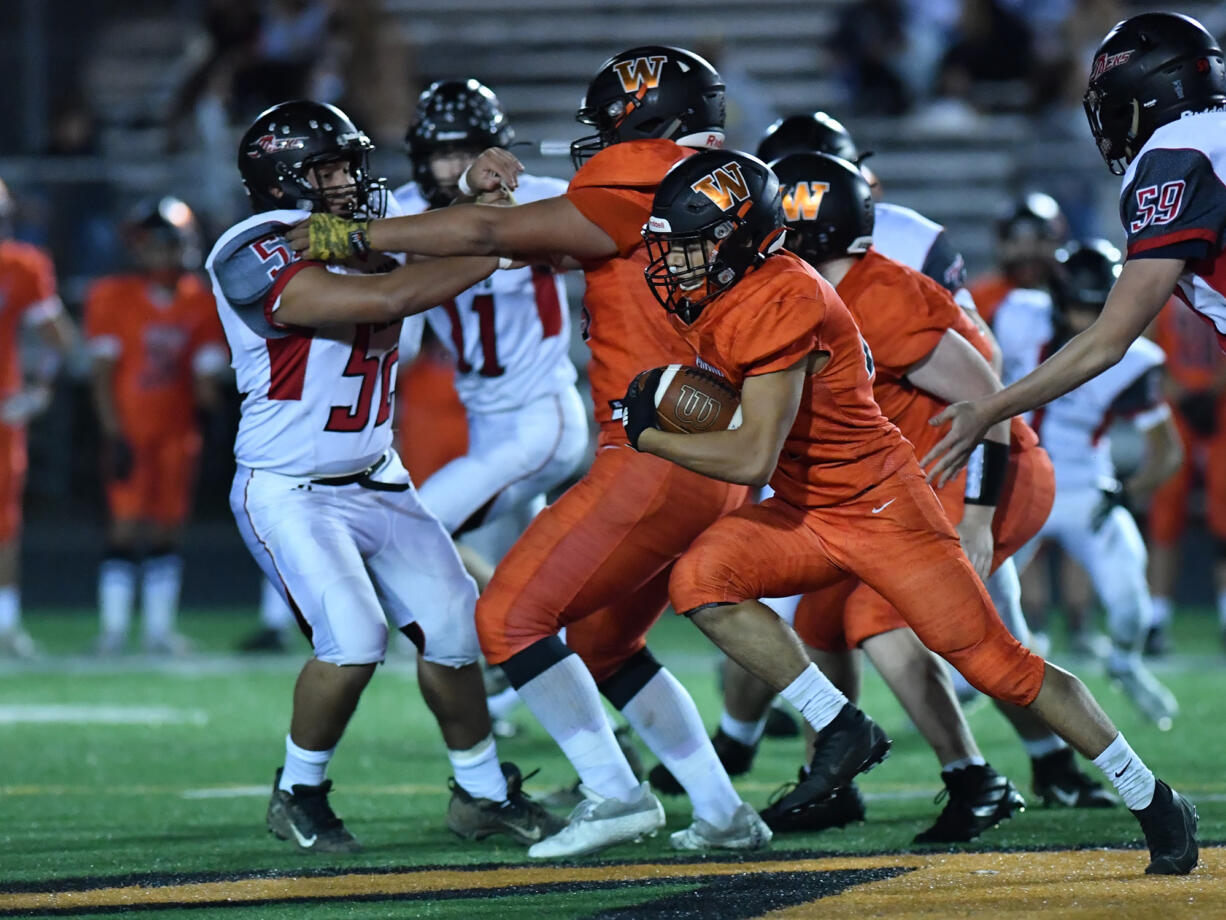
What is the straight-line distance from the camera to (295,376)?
506 centimetres

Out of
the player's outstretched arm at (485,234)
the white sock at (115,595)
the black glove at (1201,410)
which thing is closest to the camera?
the player's outstretched arm at (485,234)

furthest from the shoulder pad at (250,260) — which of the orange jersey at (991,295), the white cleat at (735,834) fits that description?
the orange jersey at (991,295)

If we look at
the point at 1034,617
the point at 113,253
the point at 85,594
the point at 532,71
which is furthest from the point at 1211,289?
the point at 532,71

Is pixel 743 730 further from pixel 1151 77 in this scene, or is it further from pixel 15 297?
A: pixel 15 297

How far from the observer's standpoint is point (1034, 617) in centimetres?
952

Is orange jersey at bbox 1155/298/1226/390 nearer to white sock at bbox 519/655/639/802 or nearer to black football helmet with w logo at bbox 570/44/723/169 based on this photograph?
black football helmet with w logo at bbox 570/44/723/169

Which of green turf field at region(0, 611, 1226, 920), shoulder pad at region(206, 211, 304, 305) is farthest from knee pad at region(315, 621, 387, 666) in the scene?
shoulder pad at region(206, 211, 304, 305)

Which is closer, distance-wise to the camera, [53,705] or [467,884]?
[467,884]

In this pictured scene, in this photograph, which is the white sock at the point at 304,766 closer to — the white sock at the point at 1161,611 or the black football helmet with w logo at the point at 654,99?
the black football helmet with w logo at the point at 654,99

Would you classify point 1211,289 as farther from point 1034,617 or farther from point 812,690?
point 1034,617

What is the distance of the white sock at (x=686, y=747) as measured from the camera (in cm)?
486

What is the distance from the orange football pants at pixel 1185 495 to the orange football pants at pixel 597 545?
5.36m

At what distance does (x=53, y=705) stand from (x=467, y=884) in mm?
4094

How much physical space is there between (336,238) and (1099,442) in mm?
3790
